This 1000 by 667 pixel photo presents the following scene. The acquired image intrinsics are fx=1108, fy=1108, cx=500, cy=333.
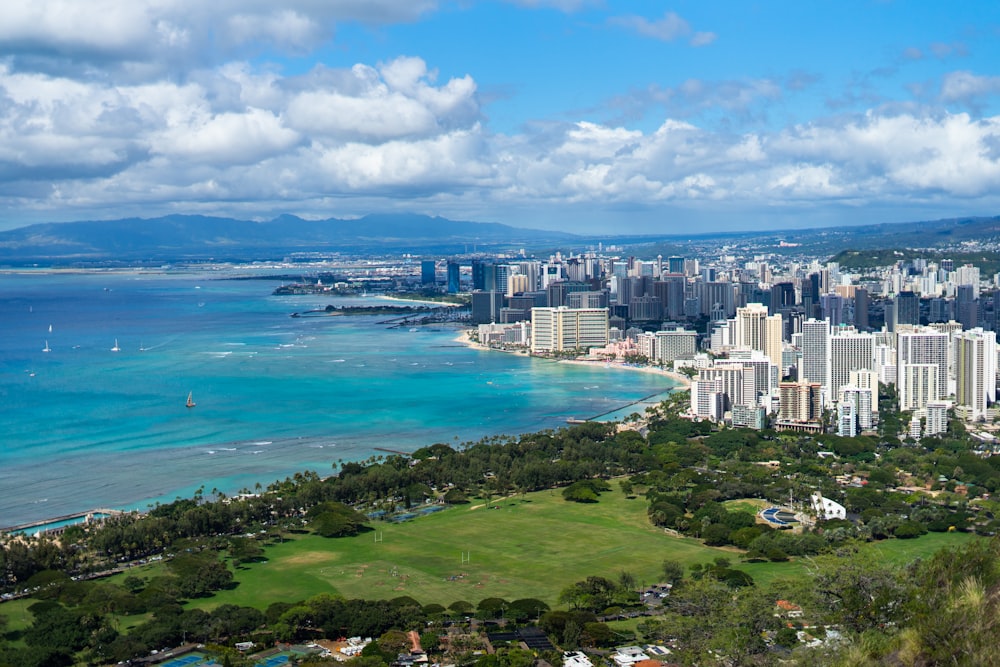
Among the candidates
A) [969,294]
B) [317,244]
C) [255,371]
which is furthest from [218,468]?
[317,244]

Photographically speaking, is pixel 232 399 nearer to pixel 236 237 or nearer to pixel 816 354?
pixel 816 354

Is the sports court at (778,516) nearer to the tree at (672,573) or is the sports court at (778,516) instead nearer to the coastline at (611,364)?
the tree at (672,573)

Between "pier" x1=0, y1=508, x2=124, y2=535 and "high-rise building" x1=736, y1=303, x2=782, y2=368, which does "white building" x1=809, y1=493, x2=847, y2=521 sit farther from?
"high-rise building" x1=736, y1=303, x2=782, y2=368

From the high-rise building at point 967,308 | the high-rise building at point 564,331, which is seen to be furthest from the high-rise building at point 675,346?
the high-rise building at point 967,308

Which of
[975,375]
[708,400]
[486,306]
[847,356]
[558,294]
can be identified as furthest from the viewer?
[558,294]

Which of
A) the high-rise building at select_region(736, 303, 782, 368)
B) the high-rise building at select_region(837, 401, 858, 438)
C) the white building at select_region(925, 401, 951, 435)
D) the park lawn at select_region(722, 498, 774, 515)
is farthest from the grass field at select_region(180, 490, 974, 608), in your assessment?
the high-rise building at select_region(736, 303, 782, 368)

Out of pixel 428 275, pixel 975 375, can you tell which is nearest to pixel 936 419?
pixel 975 375

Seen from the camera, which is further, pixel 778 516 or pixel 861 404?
pixel 861 404

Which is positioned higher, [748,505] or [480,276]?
[480,276]
